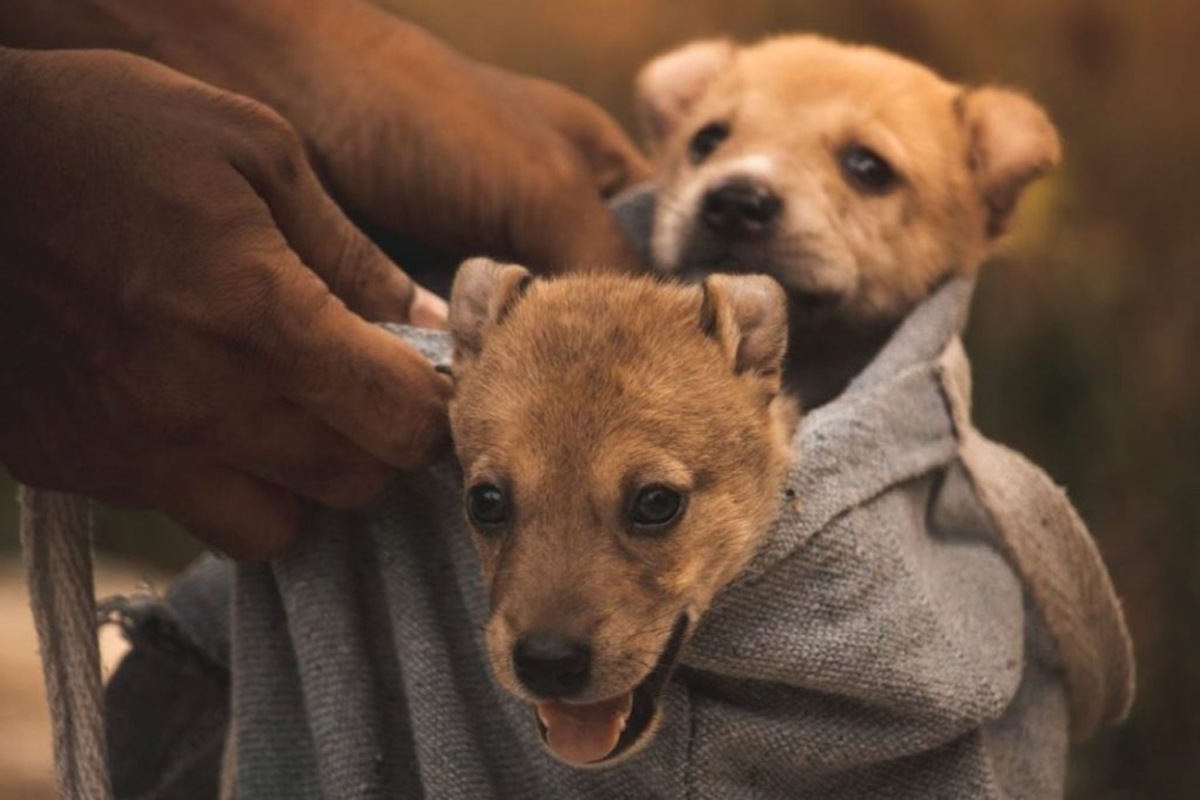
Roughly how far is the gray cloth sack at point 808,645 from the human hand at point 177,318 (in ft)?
Answer: 0.37

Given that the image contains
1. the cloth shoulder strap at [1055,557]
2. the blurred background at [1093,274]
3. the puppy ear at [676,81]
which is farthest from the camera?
the blurred background at [1093,274]

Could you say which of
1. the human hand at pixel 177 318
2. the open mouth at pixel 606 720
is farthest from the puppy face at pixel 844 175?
the open mouth at pixel 606 720

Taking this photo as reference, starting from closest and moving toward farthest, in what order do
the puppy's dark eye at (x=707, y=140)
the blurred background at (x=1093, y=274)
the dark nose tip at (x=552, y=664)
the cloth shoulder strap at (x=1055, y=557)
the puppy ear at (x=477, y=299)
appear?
the dark nose tip at (x=552, y=664) → the puppy ear at (x=477, y=299) → the cloth shoulder strap at (x=1055, y=557) → the puppy's dark eye at (x=707, y=140) → the blurred background at (x=1093, y=274)

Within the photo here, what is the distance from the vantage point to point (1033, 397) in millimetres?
3225

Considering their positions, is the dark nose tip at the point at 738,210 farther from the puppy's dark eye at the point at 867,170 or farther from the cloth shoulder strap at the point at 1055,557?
the cloth shoulder strap at the point at 1055,557

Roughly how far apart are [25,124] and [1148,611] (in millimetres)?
2473

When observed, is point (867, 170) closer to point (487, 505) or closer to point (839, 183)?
point (839, 183)

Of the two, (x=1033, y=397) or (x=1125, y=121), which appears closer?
(x=1033, y=397)

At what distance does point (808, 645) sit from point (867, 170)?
997 millimetres

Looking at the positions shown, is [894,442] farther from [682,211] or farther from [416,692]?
[682,211]

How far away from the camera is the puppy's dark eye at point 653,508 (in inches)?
46.6

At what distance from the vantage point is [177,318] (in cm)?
123

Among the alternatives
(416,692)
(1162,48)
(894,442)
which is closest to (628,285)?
(894,442)

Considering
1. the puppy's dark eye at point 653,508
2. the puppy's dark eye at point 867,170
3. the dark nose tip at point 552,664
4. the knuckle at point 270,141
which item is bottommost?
the puppy's dark eye at point 867,170
